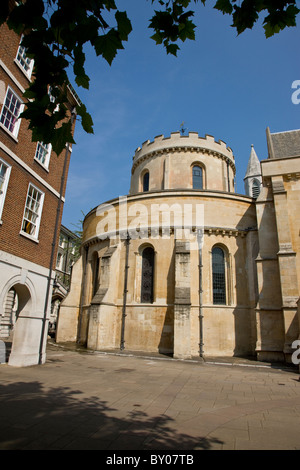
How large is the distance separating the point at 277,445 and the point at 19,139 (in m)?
11.1

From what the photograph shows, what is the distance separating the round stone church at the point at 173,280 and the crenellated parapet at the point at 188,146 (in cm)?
752

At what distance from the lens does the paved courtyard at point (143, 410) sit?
13.4ft

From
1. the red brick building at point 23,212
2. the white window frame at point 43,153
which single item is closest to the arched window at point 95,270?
the red brick building at point 23,212

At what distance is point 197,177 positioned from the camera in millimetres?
24797

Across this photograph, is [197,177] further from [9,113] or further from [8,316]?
[8,316]

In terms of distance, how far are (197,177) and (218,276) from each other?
10.2 m

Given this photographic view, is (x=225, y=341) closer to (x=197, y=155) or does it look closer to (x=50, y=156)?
(x=50, y=156)

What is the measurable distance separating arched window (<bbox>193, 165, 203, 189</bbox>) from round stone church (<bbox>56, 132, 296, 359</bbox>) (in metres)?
5.88

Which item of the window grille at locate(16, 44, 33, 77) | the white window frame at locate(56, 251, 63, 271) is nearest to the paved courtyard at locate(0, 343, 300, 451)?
the window grille at locate(16, 44, 33, 77)

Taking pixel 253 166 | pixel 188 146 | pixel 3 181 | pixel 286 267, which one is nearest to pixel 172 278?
pixel 286 267

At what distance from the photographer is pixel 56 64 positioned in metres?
3.36

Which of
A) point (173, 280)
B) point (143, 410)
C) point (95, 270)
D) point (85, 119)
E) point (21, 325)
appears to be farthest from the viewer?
point (95, 270)

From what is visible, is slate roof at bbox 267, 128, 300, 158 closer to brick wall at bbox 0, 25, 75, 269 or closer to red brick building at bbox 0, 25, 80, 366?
red brick building at bbox 0, 25, 80, 366
